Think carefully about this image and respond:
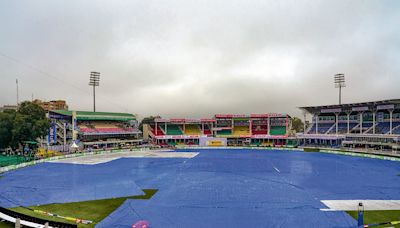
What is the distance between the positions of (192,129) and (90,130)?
3782cm

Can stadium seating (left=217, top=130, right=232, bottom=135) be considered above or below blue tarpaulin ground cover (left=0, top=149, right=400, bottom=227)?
above

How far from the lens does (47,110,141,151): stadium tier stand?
7554 centimetres

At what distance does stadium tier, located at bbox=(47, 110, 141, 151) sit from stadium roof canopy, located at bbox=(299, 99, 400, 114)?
6154cm

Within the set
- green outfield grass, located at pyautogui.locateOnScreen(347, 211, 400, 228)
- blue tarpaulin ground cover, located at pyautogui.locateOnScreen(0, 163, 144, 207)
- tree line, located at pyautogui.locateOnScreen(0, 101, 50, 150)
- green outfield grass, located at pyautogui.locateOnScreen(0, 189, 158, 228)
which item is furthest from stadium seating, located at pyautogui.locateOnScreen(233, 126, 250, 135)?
green outfield grass, located at pyautogui.locateOnScreen(347, 211, 400, 228)

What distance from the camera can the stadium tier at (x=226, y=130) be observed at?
9469 cm

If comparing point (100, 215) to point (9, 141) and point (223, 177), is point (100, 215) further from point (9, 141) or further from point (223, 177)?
point (9, 141)

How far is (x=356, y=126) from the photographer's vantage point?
256 ft

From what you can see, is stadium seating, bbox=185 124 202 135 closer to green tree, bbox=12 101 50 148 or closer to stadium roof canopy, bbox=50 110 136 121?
stadium roof canopy, bbox=50 110 136 121

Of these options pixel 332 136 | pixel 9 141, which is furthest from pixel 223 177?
pixel 332 136

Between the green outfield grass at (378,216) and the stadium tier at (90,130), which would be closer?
the green outfield grass at (378,216)

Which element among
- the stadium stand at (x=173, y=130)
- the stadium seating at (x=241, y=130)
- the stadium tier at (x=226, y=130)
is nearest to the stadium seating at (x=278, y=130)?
the stadium tier at (x=226, y=130)

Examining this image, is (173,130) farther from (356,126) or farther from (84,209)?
(84,209)

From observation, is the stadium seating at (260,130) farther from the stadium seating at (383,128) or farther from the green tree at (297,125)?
the green tree at (297,125)

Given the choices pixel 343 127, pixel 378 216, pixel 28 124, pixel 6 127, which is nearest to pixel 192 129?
pixel 343 127
